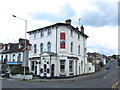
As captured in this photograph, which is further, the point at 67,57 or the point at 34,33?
the point at 34,33

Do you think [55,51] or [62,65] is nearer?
[62,65]

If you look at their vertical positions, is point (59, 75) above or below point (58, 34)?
below

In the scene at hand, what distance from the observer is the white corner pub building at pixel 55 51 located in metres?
28.4

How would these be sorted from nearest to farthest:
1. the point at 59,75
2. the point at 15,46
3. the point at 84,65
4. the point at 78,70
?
the point at 59,75 < the point at 78,70 < the point at 84,65 < the point at 15,46

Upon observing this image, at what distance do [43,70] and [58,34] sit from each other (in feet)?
23.6

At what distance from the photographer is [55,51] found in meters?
29.0

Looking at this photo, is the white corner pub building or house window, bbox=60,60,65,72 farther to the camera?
house window, bbox=60,60,65,72

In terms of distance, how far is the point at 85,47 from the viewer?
129 feet

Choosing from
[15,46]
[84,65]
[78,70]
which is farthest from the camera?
[15,46]

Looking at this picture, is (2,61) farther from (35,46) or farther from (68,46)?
(68,46)

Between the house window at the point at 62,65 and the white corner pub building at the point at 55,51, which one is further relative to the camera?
the house window at the point at 62,65

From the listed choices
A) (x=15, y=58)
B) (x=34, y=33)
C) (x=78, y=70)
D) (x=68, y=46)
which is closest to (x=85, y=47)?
(x=78, y=70)

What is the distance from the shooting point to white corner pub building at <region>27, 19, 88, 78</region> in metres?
28.4

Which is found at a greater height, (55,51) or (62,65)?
(55,51)
